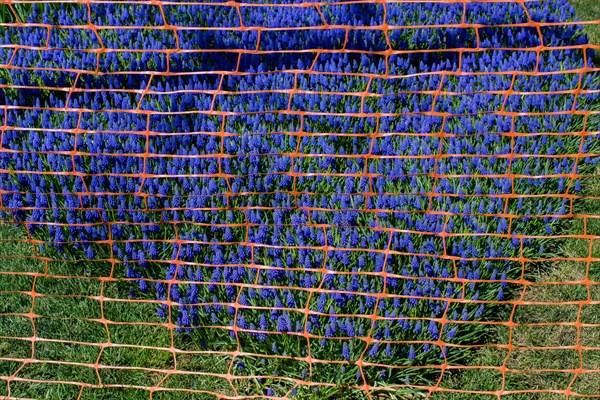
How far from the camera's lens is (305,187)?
12.1ft

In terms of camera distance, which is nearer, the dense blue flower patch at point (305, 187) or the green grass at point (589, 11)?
the dense blue flower patch at point (305, 187)

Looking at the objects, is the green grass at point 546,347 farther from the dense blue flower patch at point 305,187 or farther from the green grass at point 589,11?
the green grass at point 589,11

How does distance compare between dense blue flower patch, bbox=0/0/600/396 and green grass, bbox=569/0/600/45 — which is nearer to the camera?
dense blue flower patch, bbox=0/0/600/396

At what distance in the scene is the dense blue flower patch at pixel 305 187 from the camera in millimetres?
2967

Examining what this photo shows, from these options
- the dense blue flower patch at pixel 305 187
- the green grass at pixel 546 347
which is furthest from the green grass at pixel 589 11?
the green grass at pixel 546 347

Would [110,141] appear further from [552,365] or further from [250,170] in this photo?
[552,365]

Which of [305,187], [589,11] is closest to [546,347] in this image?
[305,187]

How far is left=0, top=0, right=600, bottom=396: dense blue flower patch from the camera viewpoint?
297cm

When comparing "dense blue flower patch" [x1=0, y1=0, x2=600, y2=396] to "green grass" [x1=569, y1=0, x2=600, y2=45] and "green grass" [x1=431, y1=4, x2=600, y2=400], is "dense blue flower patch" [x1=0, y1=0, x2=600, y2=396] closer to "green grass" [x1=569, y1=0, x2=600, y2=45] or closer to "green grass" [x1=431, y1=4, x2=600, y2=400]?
"green grass" [x1=431, y1=4, x2=600, y2=400]

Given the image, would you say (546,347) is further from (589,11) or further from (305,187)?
(589,11)

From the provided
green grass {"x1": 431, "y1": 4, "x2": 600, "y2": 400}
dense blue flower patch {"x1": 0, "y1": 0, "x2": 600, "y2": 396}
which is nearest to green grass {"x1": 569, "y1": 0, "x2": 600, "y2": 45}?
dense blue flower patch {"x1": 0, "y1": 0, "x2": 600, "y2": 396}

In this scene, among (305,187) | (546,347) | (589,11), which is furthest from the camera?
(589,11)

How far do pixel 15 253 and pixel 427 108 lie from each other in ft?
7.99

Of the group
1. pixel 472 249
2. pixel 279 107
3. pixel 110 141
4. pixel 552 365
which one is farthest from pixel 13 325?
pixel 552 365
